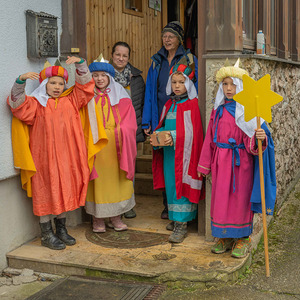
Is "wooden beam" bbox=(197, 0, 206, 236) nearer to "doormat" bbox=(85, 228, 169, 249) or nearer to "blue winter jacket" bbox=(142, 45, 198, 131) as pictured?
"doormat" bbox=(85, 228, 169, 249)

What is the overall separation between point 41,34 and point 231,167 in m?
2.18

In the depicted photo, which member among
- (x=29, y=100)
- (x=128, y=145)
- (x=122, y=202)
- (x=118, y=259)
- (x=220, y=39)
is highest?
(x=220, y=39)

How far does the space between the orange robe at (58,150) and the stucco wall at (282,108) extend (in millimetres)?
1138

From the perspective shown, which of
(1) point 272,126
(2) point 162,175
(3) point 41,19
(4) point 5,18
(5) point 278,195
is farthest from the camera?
(5) point 278,195

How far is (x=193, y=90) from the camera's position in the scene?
486 centimetres

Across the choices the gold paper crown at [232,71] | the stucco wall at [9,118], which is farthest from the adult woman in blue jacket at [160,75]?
the stucco wall at [9,118]

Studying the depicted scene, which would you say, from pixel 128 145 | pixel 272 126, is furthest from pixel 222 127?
pixel 272 126

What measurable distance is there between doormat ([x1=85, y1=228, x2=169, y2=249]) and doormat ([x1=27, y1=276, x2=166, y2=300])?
24.7 inches

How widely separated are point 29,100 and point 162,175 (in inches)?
62.7

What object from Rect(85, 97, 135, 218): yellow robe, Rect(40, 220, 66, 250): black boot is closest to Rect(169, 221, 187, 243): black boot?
Rect(85, 97, 135, 218): yellow robe

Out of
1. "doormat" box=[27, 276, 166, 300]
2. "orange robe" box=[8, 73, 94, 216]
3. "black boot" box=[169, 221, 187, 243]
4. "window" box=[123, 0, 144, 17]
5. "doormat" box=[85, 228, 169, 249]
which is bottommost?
"doormat" box=[27, 276, 166, 300]

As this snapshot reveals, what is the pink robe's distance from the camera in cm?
432

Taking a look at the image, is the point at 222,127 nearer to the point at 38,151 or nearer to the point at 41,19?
the point at 38,151

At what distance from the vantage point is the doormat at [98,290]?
3.88m
